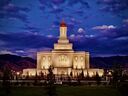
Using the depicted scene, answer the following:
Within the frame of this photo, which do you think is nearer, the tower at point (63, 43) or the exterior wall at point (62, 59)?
the exterior wall at point (62, 59)

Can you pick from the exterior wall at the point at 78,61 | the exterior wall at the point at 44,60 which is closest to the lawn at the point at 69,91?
the exterior wall at the point at 78,61

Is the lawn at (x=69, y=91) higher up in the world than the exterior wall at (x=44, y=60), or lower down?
lower down

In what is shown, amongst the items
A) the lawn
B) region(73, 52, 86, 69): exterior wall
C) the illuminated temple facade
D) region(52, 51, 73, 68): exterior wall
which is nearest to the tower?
the illuminated temple facade

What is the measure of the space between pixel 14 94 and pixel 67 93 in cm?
728

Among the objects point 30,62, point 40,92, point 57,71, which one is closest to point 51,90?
point 40,92

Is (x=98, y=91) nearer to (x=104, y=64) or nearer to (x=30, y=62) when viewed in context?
(x=30, y=62)

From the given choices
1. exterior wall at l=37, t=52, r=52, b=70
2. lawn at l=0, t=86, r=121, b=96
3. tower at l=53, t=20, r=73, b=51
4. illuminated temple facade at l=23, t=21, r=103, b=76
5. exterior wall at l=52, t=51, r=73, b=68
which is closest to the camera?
lawn at l=0, t=86, r=121, b=96

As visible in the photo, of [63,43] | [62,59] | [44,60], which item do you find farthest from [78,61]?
[44,60]

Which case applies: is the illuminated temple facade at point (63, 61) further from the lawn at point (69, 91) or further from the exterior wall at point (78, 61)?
the lawn at point (69, 91)

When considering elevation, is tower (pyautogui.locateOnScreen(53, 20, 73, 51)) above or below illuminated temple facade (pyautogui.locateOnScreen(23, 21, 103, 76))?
above

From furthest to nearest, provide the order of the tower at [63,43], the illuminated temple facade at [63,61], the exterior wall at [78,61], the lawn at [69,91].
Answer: the tower at [63,43]
the exterior wall at [78,61]
the illuminated temple facade at [63,61]
the lawn at [69,91]

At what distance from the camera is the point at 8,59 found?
18050 cm

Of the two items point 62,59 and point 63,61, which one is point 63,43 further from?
point 63,61

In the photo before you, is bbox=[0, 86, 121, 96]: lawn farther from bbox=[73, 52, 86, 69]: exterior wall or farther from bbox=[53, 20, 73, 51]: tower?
bbox=[53, 20, 73, 51]: tower
